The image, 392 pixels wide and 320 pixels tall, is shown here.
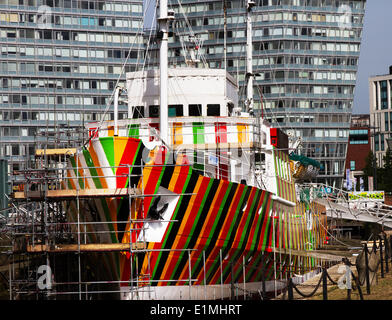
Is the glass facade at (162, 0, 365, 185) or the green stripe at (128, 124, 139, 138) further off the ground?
the glass facade at (162, 0, 365, 185)

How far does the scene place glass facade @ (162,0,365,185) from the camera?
101 meters

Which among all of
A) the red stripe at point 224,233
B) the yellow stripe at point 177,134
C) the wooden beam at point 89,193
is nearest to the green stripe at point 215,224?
the red stripe at point 224,233

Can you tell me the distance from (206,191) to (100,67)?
6992 centimetres

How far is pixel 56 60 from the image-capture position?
90.9m

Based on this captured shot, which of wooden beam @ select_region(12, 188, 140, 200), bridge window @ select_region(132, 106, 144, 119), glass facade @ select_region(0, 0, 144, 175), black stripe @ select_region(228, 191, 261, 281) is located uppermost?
glass facade @ select_region(0, 0, 144, 175)

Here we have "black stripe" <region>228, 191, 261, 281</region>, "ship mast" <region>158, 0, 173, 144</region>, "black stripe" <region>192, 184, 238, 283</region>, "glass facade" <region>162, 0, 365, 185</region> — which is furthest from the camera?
"glass facade" <region>162, 0, 365, 185</region>

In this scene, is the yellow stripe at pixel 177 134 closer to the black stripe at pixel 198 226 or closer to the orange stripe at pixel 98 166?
the black stripe at pixel 198 226

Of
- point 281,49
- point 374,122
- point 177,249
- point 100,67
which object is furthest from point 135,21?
point 177,249

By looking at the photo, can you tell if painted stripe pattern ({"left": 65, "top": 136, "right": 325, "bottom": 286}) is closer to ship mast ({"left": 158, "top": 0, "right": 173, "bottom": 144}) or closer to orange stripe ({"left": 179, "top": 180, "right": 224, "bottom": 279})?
orange stripe ({"left": 179, "top": 180, "right": 224, "bottom": 279})

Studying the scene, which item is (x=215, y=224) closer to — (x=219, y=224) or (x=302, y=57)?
(x=219, y=224)

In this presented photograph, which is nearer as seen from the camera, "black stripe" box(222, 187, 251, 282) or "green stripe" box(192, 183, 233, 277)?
"green stripe" box(192, 183, 233, 277)

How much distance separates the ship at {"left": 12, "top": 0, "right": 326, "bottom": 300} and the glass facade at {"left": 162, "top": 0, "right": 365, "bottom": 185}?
227 ft

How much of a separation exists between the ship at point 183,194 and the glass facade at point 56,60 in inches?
2320

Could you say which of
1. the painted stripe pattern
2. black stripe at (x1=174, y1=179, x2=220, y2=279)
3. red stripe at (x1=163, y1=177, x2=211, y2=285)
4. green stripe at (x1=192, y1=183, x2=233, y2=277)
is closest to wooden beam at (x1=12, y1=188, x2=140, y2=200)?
the painted stripe pattern
